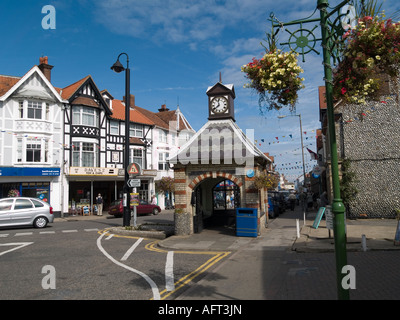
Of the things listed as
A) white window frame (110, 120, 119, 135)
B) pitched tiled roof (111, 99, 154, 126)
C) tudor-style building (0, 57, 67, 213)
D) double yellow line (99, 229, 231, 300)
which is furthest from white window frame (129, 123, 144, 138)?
double yellow line (99, 229, 231, 300)

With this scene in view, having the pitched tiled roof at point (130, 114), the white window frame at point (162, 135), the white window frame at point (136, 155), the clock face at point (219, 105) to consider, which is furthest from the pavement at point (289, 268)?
the white window frame at point (162, 135)

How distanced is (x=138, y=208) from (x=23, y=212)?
406 inches

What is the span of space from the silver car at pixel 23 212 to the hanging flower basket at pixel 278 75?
1604 centimetres

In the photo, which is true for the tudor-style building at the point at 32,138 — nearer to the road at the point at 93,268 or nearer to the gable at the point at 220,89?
the road at the point at 93,268

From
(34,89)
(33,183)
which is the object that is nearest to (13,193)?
(33,183)

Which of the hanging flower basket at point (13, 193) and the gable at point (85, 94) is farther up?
the gable at point (85, 94)

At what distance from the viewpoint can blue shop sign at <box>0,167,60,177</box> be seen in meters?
23.3

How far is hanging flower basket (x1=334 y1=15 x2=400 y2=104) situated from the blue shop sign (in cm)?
2494

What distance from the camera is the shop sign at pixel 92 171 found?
1029 inches

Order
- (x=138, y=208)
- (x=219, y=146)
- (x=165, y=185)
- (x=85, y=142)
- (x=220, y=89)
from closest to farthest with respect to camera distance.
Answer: (x=219, y=146) → (x=220, y=89) → (x=138, y=208) → (x=85, y=142) → (x=165, y=185)

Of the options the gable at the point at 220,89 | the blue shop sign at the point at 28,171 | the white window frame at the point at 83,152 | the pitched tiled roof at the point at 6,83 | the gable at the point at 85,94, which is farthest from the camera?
the gable at the point at 85,94

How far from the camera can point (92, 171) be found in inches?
1073

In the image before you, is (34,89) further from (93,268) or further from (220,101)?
(93,268)
